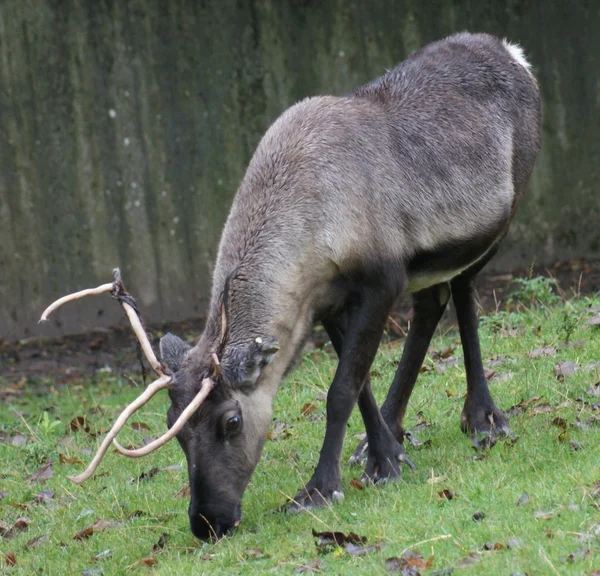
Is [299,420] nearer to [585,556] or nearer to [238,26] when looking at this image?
[585,556]

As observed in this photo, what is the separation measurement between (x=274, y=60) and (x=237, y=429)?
778 cm

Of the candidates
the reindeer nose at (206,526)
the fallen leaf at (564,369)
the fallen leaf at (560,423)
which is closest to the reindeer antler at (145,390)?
the reindeer nose at (206,526)

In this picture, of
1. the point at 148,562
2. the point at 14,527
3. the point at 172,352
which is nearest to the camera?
the point at 148,562

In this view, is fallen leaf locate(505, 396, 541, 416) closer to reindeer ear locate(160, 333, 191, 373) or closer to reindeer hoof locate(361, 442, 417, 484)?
reindeer hoof locate(361, 442, 417, 484)

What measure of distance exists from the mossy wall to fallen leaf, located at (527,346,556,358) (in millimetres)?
4854

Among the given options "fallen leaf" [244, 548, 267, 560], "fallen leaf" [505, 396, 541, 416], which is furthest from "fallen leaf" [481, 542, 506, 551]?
"fallen leaf" [505, 396, 541, 416]

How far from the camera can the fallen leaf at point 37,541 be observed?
5809 mm

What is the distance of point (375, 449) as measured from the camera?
593 centimetres

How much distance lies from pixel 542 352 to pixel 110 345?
5389 mm

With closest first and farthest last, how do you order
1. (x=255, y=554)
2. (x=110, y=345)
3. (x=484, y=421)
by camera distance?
(x=255, y=554), (x=484, y=421), (x=110, y=345)

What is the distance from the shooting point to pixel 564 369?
278 inches

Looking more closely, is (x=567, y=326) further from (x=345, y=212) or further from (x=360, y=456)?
(x=345, y=212)

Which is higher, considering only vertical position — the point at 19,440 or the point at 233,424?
the point at 233,424

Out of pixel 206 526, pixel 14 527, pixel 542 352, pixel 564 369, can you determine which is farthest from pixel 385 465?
pixel 542 352
